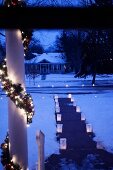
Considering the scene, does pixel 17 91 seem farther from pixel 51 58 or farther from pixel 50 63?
pixel 51 58

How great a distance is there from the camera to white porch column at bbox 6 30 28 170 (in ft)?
11.3

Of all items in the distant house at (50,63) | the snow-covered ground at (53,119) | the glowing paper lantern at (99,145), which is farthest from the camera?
the distant house at (50,63)

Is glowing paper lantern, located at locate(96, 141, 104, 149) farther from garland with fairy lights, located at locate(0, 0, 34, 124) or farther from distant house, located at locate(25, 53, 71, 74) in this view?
distant house, located at locate(25, 53, 71, 74)

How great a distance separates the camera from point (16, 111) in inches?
141

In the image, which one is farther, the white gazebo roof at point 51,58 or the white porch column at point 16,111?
the white gazebo roof at point 51,58

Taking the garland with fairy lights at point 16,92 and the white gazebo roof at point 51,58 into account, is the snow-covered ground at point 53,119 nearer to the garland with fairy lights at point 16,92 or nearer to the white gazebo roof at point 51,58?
the garland with fairy lights at point 16,92

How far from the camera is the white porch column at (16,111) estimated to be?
345cm

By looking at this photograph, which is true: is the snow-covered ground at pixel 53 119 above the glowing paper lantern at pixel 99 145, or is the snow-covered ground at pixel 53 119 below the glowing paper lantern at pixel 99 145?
below

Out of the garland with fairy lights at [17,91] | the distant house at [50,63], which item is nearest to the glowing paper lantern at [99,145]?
the garland with fairy lights at [17,91]

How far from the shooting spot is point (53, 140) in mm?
9375

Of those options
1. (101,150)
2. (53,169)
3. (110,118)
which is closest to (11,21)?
(53,169)

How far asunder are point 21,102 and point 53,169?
353 centimetres

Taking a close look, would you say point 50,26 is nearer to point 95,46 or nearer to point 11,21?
point 11,21

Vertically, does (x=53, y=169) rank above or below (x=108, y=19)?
below
